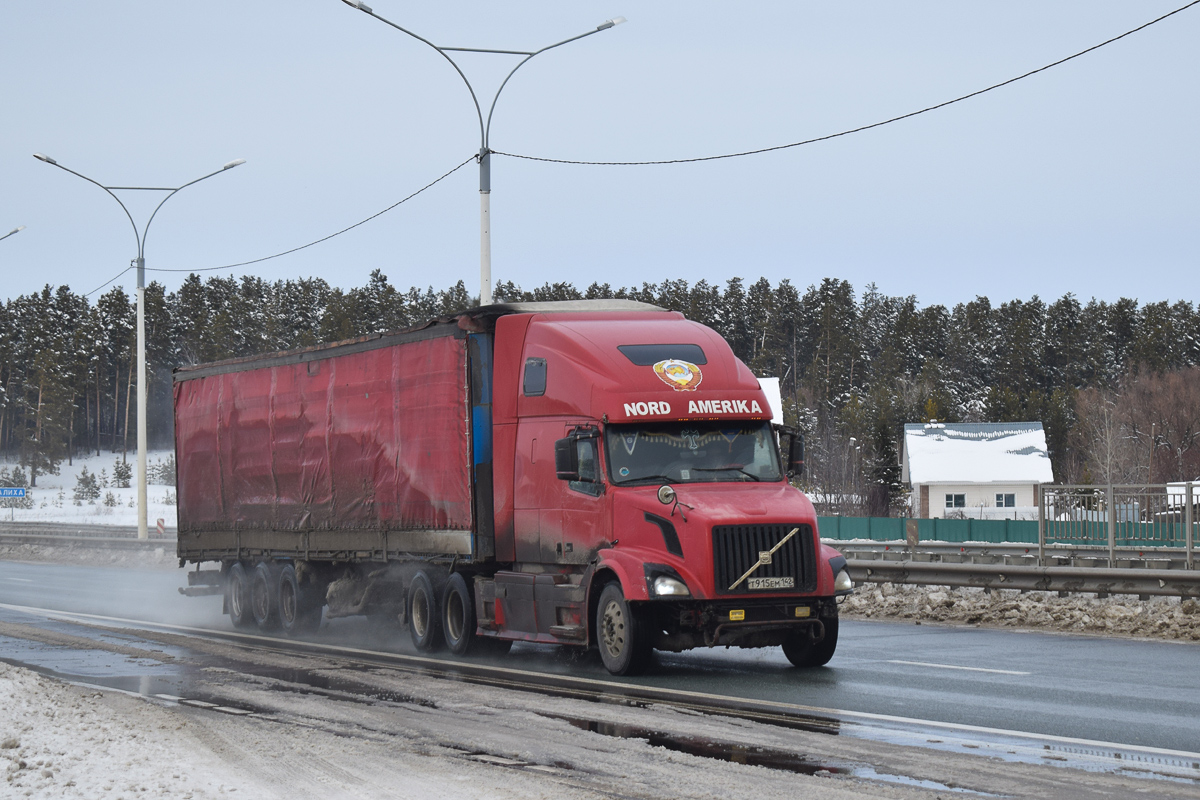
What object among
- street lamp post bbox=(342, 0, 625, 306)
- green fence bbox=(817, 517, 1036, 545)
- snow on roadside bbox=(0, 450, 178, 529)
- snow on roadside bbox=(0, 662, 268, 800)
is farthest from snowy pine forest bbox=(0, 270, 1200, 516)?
snow on roadside bbox=(0, 662, 268, 800)

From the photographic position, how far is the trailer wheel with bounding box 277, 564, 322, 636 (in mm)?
19875

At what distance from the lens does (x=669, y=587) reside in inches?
506

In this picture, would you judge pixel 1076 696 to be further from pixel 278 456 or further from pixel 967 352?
pixel 967 352

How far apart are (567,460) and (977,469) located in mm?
67596

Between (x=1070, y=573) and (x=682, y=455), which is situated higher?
(x=682, y=455)

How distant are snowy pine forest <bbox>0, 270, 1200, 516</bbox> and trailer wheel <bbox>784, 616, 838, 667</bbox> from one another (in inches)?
3301

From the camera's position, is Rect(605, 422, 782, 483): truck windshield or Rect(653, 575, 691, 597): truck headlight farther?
Rect(605, 422, 782, 483): truck windshield

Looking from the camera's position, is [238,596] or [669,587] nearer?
[669,587]

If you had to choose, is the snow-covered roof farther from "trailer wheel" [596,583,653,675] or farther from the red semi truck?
"trailer wheel" [596,583,653,675]

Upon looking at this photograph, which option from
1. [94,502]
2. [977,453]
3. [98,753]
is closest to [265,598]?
[98,753]

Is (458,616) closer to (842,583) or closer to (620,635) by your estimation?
(620,635)

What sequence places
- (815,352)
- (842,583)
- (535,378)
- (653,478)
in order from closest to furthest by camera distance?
(842,583) < (653,478) < (535,378) < (815,352)

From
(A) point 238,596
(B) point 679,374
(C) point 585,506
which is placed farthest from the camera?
(A) point 238,596

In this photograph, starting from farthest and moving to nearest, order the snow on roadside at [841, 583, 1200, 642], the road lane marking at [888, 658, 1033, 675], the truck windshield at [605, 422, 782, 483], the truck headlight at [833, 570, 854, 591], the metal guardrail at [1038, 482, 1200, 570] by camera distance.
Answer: the metal guardrail at [1038, 482, 1200, 570]
the snow on roadside at [841, 583, 1200, 642]
the truck windshield at [605, 422, 782, 483]
the truck headlight at [833, 570, 854, 591]
the road lane marking at [888, 658, 1033, 675]
